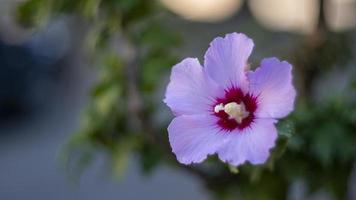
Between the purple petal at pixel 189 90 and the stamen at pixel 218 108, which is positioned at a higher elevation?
the purple petal at pixel 189 90

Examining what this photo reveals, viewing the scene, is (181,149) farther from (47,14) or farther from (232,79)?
(47,14)

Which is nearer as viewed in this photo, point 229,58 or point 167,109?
point 229,58

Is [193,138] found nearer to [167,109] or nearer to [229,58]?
[229,58]

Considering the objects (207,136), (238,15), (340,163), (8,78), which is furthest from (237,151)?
(8,78)

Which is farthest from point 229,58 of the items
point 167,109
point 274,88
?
point 167,109

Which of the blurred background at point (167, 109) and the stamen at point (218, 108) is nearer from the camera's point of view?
the stamen at point (218, 108)

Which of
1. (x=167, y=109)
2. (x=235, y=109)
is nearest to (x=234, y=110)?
(x=235, y=109)
